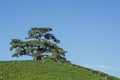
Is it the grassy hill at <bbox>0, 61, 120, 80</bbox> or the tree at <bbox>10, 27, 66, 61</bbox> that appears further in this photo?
the tree at <bbox>10, 27, 66, 61</bbox>

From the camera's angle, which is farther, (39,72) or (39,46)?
(39,46)

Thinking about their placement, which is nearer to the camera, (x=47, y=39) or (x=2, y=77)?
(x=2, y=77)

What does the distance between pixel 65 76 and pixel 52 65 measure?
5.51 meters

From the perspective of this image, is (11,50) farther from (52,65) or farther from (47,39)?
(52,65)

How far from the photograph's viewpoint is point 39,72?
42.9 m

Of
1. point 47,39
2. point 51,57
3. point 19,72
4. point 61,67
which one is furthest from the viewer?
point 47,39

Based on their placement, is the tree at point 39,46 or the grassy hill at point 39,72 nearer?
the grassy hill at point 39,72

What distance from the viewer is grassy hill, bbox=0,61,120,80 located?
4047 cm

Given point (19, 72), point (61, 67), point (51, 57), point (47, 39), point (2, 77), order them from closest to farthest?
point (2, 77), point (19, 72), point (61, 67), point (51, 57), point (47, 39)

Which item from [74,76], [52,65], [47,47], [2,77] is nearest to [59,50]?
[47,47]

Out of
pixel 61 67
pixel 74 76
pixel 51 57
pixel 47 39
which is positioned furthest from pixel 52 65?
pixel 47 39

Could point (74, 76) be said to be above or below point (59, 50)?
below

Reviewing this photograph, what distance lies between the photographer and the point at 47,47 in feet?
239

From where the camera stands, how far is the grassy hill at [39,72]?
40472 millimetres
